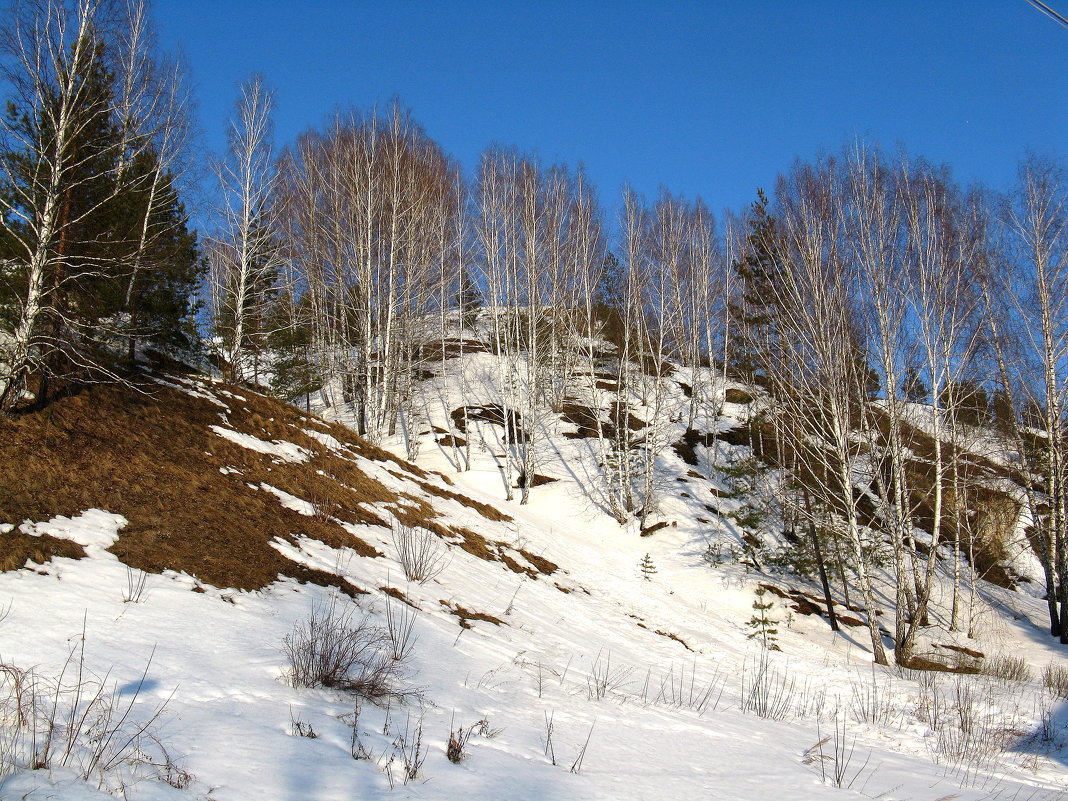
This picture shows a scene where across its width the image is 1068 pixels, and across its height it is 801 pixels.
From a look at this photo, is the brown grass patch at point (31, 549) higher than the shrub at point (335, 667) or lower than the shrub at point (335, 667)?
higher

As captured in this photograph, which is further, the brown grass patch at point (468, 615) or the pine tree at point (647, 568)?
the pine tree at point (647, 568)

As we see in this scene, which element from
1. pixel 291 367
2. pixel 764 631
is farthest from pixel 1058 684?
pixel 291 367

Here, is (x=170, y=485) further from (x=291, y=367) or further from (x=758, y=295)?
(x=758, y=295)

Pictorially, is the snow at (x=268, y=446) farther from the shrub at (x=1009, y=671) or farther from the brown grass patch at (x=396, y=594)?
the shrub at (x=1009, y=671)

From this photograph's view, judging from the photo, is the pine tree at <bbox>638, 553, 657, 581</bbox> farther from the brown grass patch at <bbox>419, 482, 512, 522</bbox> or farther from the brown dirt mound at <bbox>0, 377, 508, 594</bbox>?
the brown dirt mound at <bbox>0, 377, 508, 594</bbox>

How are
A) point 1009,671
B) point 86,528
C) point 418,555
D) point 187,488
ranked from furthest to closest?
point 1009,671 < point 418,555 < point 187,488 < point 86,528

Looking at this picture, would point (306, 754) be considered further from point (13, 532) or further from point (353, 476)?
point (353, 476)

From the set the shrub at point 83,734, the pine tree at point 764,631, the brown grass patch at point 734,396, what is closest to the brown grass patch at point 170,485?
the shrub at point 83,734

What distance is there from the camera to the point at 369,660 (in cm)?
440

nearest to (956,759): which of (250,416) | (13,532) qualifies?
(13,532)

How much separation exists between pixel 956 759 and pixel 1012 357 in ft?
49.7

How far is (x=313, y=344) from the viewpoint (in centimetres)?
2452

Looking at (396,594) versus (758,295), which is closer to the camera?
(396,594)

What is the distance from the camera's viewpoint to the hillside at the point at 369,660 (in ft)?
9.66
